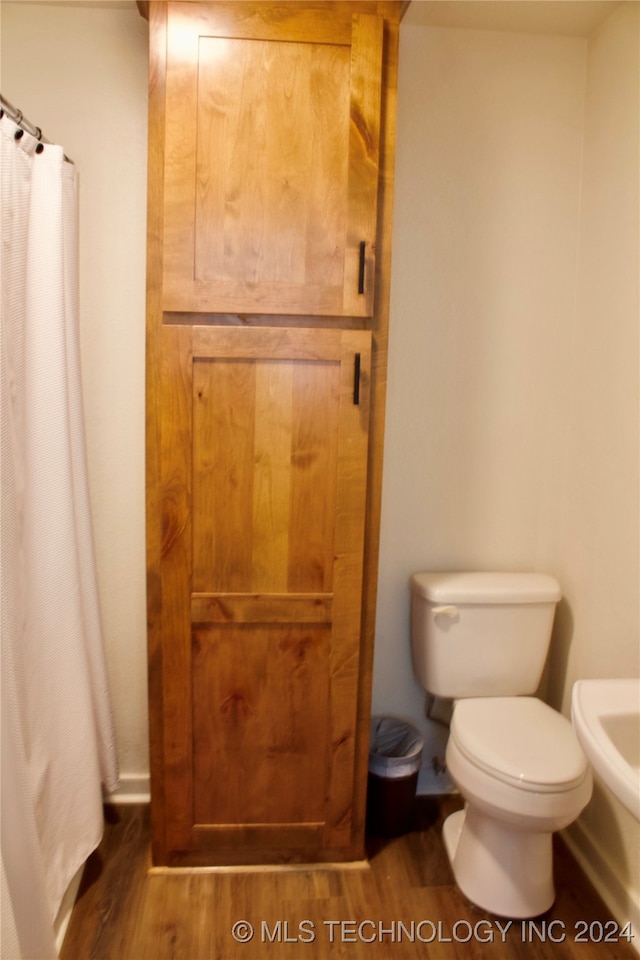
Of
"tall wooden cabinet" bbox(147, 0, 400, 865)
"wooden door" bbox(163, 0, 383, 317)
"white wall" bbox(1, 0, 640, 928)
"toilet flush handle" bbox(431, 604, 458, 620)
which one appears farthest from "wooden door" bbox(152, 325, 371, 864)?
"white wall" bbox(1, 0, 640, 928)

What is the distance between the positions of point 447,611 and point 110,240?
1.43 m

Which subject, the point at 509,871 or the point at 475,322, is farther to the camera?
the point at 475,322

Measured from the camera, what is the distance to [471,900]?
1708mm

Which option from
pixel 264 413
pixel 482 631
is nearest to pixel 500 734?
pixel 482 631

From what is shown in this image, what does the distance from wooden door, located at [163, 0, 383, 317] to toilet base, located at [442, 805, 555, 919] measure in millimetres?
1373

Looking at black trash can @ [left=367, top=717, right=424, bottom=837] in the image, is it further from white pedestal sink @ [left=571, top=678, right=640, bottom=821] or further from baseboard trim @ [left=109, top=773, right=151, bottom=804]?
white pedestal sink @ [left=571, top=678, right=640, bottom=821]

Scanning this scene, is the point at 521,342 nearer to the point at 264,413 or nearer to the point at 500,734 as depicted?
the point at 264,413

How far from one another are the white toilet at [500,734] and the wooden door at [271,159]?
900mm

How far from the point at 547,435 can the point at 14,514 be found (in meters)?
1.54

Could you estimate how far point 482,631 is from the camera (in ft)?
6.22

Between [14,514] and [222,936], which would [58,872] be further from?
[14,514]

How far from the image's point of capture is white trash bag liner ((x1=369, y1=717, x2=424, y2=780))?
76.0 inches

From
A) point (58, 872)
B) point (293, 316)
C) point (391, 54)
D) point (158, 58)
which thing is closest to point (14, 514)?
point (293, 316)

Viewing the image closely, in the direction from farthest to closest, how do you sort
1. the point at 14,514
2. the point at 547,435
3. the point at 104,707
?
1. the point at 547,435
2. the point at 104,707
3. the point at 14,514
